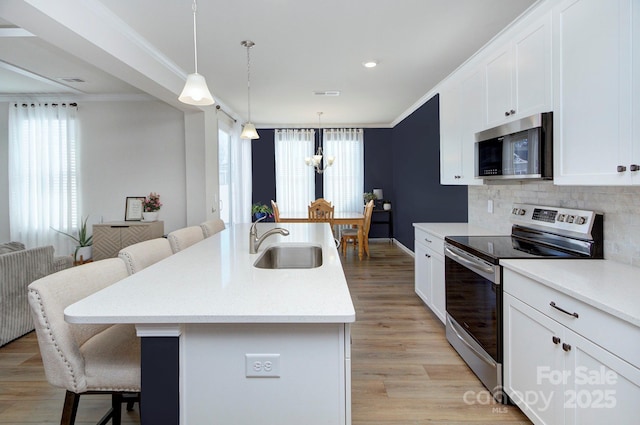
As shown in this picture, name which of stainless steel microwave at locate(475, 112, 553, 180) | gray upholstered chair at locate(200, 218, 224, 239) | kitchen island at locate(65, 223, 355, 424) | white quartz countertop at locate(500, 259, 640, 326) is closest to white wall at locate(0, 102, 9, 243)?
gray upholstered chair at locate(200, 218, 224, 239)

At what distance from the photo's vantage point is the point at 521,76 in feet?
7.73

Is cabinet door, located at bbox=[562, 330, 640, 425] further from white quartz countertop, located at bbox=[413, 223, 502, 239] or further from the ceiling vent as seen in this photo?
the ceiling vent

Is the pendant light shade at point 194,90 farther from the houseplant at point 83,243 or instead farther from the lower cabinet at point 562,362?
the houseplant at point 83,243

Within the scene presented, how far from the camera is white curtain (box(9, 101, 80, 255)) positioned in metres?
5.13

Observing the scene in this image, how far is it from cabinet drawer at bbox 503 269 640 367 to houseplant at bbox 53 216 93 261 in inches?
204

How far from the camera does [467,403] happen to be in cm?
207

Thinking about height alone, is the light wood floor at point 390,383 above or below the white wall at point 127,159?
below

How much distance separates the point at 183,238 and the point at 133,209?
309 cm

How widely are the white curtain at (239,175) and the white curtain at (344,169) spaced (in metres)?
1.62

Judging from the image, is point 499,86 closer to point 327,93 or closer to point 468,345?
point 468,345

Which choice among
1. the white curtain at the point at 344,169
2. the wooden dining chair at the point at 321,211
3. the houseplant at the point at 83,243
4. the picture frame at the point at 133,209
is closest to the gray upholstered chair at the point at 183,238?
the picture frame at the point at 133,209

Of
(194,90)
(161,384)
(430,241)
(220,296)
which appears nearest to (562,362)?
(220,296)

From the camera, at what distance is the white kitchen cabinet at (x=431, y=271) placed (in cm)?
308

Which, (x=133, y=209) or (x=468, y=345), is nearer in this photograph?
(x=468, y=345)
